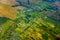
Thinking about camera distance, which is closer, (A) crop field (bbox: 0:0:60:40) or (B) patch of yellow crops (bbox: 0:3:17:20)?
(A) crop field (bbox: 0:0:60:40)

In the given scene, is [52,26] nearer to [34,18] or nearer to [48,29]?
[48,29]

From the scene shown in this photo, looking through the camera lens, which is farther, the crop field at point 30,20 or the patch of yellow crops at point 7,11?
the patch of yellow crops at point 7,11

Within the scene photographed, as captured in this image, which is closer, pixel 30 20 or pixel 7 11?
pixel 30 20

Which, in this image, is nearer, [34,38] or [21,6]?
[34,38]

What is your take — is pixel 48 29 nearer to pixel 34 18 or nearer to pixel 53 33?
pixel 53 33

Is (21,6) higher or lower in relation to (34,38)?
higher

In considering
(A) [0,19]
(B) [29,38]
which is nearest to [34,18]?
(B) [29,38]

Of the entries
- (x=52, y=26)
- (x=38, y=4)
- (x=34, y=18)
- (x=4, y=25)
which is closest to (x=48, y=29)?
(x=52, y=26)
